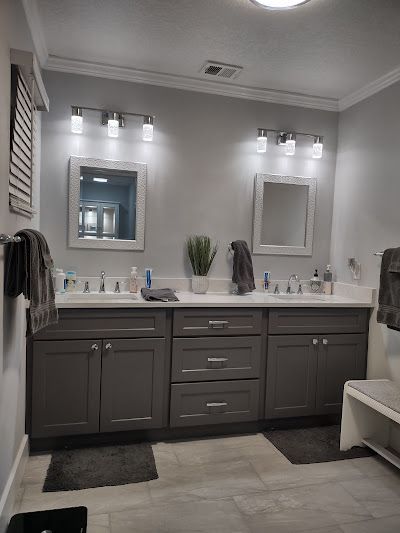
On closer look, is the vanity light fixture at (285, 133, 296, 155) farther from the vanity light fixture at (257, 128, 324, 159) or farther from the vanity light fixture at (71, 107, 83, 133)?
the vanity light fixture at (71, 107, 83, 133)

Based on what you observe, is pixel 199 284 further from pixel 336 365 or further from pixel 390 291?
pixel 390 291

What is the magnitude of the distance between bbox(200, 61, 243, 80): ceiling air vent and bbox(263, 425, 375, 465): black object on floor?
96.6 inches

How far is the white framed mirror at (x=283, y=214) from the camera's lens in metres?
3.16

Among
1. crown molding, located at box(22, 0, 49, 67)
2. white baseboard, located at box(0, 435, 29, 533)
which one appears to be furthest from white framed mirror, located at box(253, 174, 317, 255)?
white baseboard, located at box(0, 435, 29, 533)

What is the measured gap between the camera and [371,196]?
2.87 meters

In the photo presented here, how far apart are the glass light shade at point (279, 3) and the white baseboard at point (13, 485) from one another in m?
2.50

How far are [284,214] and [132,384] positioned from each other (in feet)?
5.74

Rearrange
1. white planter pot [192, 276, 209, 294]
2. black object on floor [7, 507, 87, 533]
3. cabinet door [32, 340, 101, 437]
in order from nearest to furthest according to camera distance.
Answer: black object on floor [7, 507, 87, 533], cabinet door [32, 340, 101, 437], white planter pot [192, 276, 209, 294]

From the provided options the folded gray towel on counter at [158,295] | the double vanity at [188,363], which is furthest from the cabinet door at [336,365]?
the folded gray towel on counter at [158,295]

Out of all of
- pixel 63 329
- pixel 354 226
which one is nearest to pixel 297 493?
pixel 63 329

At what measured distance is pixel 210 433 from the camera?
8.70 feet

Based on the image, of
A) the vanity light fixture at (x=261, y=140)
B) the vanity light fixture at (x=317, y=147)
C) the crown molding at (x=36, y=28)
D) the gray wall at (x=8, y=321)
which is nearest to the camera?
the gray wall at (x=8, y=321)

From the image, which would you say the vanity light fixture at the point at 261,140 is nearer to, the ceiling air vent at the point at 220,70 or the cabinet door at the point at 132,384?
the ceiling air vent at the point at 220,70

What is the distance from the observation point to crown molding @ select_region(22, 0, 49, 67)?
201 cm
